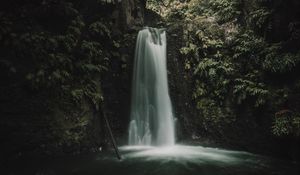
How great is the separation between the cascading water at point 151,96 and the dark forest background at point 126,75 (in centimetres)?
30

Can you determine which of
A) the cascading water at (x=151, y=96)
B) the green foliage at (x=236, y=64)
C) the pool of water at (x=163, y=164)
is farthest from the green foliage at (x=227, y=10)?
the pool of water at (x=163, y=164)

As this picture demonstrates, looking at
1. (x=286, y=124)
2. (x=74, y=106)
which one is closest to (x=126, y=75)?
(x=74, y=106)

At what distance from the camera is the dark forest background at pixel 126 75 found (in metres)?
8.45

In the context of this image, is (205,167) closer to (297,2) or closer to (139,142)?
(139,142)

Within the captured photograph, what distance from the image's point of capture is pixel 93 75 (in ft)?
35.2

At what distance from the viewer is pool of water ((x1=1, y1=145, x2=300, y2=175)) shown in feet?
24.7

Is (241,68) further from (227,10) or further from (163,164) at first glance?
(163,164)

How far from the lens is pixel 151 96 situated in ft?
37.9

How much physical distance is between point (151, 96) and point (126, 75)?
1.36m

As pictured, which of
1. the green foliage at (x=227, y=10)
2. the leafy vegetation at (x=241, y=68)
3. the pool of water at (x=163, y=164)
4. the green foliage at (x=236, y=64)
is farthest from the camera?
the green foliage at (x=227, y=10)

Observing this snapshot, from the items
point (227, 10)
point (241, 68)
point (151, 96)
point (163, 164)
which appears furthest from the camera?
point (227, 10)

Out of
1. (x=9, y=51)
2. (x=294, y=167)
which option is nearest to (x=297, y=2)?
(x=294, y=167)

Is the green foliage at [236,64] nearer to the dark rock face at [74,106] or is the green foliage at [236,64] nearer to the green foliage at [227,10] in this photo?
the green foliage at [227,10]

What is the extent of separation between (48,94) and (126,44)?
170 inches
